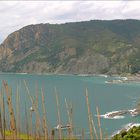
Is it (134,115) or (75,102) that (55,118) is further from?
(75,102)

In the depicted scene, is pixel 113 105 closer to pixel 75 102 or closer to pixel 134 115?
pixel 75 102

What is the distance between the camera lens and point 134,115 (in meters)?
82.2

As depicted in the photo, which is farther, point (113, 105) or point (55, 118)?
point (113, 105)

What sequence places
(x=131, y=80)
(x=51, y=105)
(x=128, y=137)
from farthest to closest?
(x=131, y=80)
(x=51, y=105)
(x=128, y=137)

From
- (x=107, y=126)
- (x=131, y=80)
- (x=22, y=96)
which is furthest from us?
(x=131, y=80)

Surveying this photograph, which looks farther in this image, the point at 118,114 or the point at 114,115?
the point at 118,114

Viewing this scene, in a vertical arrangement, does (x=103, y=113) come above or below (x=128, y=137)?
below

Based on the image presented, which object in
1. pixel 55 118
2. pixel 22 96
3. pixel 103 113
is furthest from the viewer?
pixel 22 96

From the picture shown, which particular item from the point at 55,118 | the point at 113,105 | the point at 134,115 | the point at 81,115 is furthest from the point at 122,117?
the point at 113,105

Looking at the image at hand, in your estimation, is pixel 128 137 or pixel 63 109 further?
pixel 63 109

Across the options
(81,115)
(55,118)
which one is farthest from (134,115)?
(55,118)

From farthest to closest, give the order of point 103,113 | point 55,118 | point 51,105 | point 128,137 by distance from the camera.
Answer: point 51,105 → point 103,113 → point 55,118 → point 128,137

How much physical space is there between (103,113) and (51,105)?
16635mm

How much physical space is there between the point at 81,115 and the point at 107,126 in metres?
13.0
